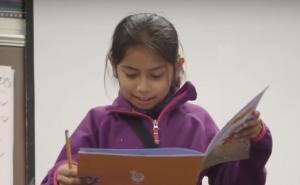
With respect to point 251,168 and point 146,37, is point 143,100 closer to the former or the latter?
point 146,37

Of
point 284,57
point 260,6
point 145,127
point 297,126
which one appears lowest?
point 297,126

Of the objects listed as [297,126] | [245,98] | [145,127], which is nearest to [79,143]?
[145,127]

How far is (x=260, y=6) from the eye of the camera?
1732mm

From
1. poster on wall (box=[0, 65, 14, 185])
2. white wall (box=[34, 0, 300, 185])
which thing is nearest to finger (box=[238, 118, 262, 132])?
white wall (box=[34, 0, 300, 185])

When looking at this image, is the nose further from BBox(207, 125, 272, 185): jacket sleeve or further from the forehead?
BBox(207, 125, 272, 185): jacket sleeve

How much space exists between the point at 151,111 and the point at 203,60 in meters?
0.72

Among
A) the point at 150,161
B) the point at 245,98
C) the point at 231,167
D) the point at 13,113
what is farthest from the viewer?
the point at 245,98

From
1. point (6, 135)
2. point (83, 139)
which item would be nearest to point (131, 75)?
point (83, 139)

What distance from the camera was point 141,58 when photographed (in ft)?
3.05

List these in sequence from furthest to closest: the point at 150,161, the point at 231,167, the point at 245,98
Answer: the point at 245,98 < the point at 231,167 < the point at 150,161

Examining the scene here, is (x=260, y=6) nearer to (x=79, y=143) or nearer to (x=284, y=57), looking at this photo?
(x=284, y=57)

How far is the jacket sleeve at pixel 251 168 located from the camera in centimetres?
88

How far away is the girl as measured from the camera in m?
0.93

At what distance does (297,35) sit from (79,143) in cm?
105
